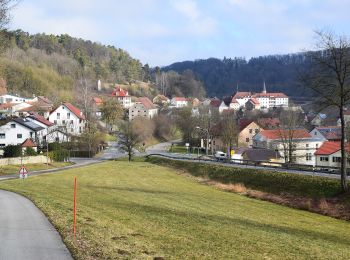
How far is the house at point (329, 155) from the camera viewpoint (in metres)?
70.2

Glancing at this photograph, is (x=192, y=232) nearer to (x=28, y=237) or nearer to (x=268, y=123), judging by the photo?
(x=28, y=237)

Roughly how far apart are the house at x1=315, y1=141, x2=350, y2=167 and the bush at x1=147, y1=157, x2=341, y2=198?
24.0 m

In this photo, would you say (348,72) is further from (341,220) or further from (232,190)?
(232,190)

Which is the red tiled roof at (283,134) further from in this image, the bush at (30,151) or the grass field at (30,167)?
the bush at (30,151)

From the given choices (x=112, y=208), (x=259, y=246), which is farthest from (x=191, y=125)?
(x=259, y=246)

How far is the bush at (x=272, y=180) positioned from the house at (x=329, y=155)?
23969 millimetres

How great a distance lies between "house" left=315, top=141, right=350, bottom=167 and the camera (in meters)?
70.2

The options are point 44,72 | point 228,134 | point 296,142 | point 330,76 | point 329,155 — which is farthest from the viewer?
point 44,72

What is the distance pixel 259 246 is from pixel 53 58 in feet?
595

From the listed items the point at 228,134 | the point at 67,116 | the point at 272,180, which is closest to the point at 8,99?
the point at 67,116

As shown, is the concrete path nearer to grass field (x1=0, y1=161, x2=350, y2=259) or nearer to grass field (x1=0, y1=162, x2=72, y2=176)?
grass field (x1=0, y1=161, x2=350, y2=259)

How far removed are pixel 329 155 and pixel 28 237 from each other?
65.0 metres

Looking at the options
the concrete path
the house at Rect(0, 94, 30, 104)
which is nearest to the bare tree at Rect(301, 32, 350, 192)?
the concrete path

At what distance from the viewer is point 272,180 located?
41.0 metres
